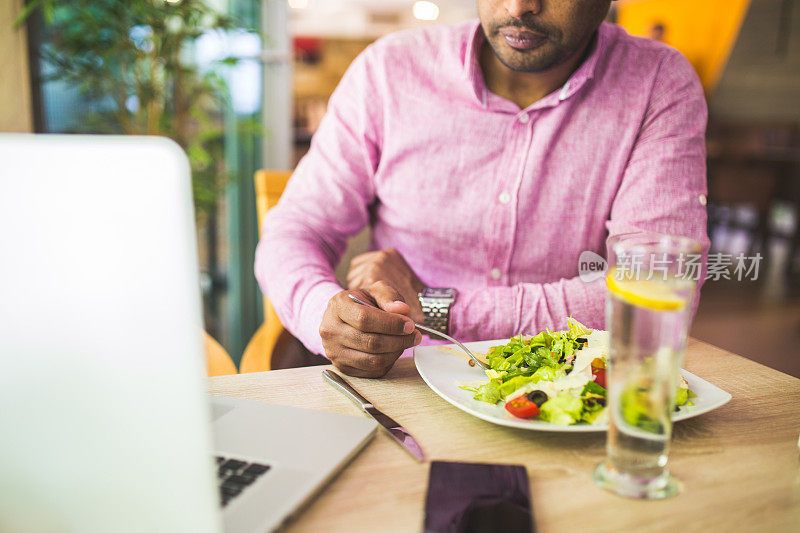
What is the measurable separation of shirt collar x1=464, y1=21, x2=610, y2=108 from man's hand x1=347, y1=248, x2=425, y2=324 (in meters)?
0.40

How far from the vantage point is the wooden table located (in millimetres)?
540

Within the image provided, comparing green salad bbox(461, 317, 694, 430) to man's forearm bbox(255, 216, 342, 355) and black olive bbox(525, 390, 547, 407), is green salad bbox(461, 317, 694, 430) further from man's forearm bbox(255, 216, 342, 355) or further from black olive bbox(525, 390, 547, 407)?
man's forearm bbox(255, 216, 342, 355)

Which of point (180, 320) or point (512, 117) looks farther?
point (512, 117)

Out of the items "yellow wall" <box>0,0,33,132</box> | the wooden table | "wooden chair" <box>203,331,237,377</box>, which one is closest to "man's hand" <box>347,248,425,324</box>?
the wooden table

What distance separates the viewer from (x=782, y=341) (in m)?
3.71

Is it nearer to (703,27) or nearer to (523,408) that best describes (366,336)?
(523,408)

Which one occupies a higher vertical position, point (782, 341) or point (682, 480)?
point (682, 480)

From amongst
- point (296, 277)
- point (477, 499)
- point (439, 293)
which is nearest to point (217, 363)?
point (296, 277)

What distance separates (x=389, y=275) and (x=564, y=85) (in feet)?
1.84

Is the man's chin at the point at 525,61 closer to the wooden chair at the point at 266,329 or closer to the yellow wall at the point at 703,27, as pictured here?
the wooden chair at the point at 266,329

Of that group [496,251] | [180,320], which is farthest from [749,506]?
[496,251]

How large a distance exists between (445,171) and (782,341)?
3.30 meters

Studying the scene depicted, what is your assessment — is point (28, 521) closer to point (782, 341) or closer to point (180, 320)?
point (180, 320)

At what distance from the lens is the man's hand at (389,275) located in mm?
1082
